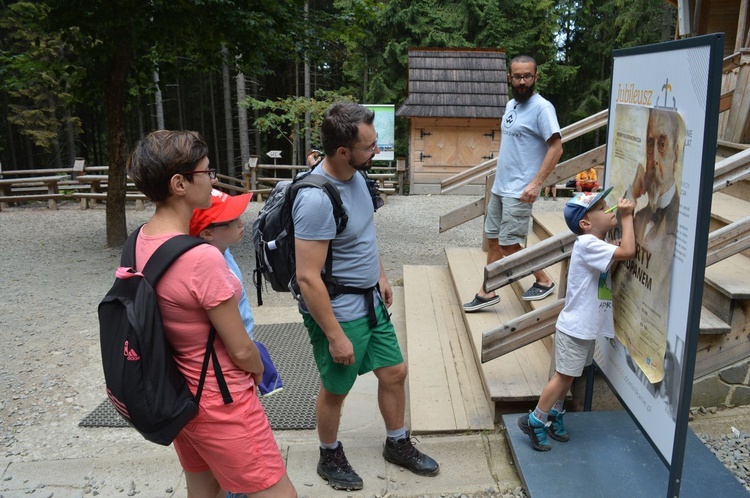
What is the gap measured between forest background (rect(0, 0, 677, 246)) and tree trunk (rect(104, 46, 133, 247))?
0.02 metres

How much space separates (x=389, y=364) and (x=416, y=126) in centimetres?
1455

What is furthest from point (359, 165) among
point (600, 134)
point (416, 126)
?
point (600, 134)

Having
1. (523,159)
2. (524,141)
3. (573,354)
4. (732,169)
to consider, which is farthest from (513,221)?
(573,354)

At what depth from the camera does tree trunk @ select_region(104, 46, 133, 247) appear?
368 inches

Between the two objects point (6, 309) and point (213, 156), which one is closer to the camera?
point (6, 309)

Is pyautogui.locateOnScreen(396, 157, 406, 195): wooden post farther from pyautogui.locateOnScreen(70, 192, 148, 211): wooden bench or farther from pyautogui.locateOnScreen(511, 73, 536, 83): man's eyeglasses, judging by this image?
pyautogui.locateOnScreen(511, 73, 536, 83): man's eyeglasses

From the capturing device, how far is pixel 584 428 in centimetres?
322

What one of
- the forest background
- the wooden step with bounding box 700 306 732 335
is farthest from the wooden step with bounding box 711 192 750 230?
the forest background

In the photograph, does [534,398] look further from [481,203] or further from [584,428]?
[481,203]

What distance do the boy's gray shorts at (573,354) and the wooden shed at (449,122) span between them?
1373cm

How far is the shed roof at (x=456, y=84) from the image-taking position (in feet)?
54.4

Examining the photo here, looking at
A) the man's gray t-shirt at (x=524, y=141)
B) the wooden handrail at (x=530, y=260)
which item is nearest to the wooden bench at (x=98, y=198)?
the man's gray t-shirt at (x=524, y=141)

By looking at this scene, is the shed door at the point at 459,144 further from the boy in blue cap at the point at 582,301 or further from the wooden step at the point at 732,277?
the boy in blue cap at the point at 582,301

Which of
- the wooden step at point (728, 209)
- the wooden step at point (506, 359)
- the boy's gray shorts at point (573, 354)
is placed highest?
the wooden step at point (728, 209)
